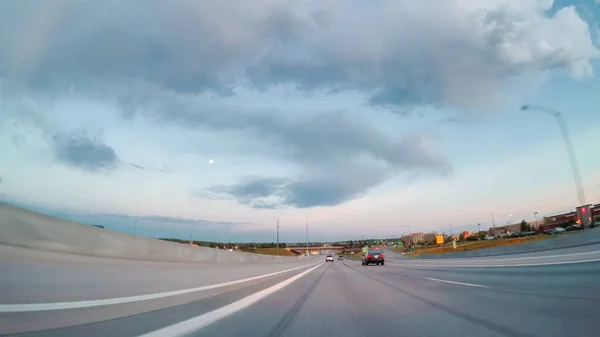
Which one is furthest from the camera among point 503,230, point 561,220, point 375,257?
point 503,230

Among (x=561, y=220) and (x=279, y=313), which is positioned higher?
(x=561, y=220)

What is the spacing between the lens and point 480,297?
31.1 ft

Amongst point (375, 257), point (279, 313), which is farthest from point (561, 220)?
point (279, 313)

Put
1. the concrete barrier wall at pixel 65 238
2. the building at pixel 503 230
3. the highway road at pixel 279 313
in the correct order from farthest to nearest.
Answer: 1. the building at pixel 503 230
2. the concrete barrier wall at pixel 65 238
3. the highway road at pixel 279 313

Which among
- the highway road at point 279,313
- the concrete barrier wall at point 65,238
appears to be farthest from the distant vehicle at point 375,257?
the concrete barrier wall at point 65,238

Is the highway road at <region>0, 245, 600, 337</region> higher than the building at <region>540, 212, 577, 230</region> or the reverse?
the reverse

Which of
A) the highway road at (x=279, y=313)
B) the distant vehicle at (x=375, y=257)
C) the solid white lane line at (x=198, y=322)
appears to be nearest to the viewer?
the highway road at (x=279, y=313)

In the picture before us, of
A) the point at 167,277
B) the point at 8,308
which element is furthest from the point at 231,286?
the point at 8,308

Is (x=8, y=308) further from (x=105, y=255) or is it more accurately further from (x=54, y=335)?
(x=105, y=255)

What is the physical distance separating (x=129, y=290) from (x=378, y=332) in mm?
3606

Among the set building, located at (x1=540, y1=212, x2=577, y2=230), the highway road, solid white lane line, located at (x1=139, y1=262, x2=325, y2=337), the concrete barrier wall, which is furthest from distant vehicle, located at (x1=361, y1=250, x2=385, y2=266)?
building, located at (x1=540, y1=212, x2=577, y2=230)

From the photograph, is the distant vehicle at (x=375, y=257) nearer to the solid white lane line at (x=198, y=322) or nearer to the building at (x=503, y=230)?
the solid white lane line at (x=198, y=322)

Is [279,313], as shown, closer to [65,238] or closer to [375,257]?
[65,238]

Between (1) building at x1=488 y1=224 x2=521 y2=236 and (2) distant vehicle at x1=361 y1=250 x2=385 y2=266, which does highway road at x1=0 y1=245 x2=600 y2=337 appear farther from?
(1) building at x1=488 y1=224 x2=521 y2=236
